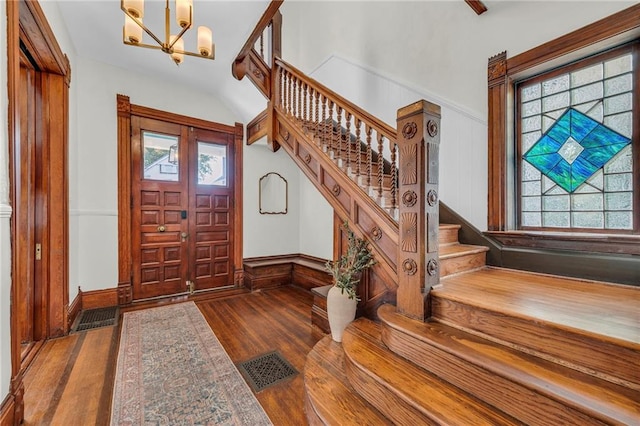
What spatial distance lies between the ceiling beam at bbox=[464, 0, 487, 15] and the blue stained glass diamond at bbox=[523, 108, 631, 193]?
3.91 feet

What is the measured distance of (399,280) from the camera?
1.79 m

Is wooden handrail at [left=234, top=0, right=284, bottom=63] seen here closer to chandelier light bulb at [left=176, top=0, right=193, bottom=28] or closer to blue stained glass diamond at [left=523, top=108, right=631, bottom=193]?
chandelier light bulb at [left=176, top=0, right=193, bottom=28]

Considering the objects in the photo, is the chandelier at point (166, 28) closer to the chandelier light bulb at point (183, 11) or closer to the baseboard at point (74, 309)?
the chandelier light bulb at point (183, 11)

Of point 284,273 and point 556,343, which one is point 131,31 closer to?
point 556,343

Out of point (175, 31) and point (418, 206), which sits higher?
point (175, 31)

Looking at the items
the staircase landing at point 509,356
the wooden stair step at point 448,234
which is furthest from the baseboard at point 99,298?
the wooden stair step at point 448,234

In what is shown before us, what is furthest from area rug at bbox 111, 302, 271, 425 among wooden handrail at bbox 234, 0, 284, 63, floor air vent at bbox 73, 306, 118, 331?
wooden handrail at bbox 234, 0, 284, 63

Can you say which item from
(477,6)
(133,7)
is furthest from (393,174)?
(133,7)

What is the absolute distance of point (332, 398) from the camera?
1.48 meters

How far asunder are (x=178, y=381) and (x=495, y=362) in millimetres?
2087

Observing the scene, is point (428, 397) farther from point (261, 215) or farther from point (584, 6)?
point (261, 215)

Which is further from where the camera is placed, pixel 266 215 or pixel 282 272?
pixel 266 215

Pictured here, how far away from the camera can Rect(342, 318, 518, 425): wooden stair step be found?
1.10 metres

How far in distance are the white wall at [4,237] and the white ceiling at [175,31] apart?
1.59 m
